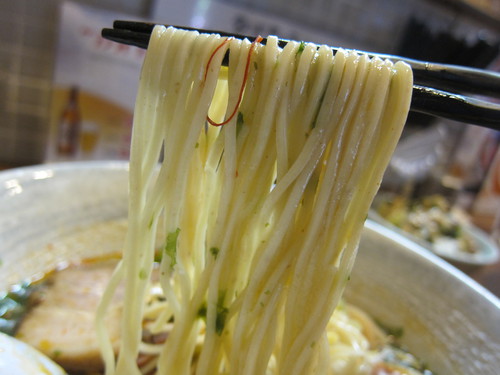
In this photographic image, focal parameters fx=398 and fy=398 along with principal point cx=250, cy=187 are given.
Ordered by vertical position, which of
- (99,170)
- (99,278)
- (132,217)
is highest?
(132,217)

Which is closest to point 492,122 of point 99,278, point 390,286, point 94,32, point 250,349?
point 250,349

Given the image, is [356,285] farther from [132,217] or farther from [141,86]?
[141,86]

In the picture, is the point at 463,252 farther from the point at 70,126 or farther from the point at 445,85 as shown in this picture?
the point at 70,126

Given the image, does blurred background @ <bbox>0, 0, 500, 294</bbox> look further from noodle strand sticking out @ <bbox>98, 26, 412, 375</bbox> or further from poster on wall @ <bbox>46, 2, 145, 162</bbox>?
noodle strand sticking out @ <bbox>98, 26, 412, 375</bbox>

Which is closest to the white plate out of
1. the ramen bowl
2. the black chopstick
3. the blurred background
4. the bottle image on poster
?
the blurred background

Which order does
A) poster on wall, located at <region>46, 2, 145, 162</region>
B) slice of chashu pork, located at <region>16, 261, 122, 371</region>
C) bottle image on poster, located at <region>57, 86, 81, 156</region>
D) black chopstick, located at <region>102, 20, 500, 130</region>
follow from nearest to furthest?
1. black chopstick, located at <region>102, 20, 500, 130</region>
2. slice of chashu pork, located at <region>16, 261, 122, 371</region>
3. poster on wall, located at <region>46, 2, 145, 162</region>
4. bottle image on poster, located at <region>57, 86, 81, 156</region>

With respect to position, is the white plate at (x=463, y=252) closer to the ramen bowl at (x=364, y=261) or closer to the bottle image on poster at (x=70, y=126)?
the ramen bowl at (x=364, y=261)

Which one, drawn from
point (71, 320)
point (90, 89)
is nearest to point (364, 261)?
point (71, 320)
